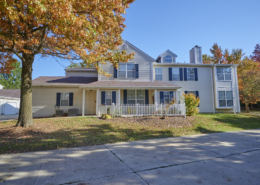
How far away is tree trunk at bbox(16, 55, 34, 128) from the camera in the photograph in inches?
305

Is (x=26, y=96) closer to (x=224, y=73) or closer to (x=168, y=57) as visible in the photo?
(x=168, y=57)

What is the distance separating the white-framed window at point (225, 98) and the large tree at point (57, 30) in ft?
41.1

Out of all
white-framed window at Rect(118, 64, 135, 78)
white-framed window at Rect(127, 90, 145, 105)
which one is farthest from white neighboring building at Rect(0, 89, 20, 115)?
white-framed window at Rect(127, 90, 145, 105)

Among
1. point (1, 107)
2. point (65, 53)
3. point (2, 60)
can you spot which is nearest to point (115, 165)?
point (65, 53)

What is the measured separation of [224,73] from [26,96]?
18.4 metres

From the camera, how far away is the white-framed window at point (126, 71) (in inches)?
572

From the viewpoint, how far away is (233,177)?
10.1ft

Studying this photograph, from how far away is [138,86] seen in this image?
12945 mm

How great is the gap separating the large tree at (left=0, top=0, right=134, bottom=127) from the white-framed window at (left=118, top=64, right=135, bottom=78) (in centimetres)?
479

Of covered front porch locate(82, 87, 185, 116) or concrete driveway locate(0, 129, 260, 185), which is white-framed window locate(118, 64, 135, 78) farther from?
concrete driveway locate(0, 129, 260, 185)

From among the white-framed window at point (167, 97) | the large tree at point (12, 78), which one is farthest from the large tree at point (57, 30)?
the large tree at point (12, 78)

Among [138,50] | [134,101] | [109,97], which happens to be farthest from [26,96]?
[138,50]

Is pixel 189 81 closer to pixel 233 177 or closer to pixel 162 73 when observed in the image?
pixel 162 73

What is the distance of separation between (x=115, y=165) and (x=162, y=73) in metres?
13.7
